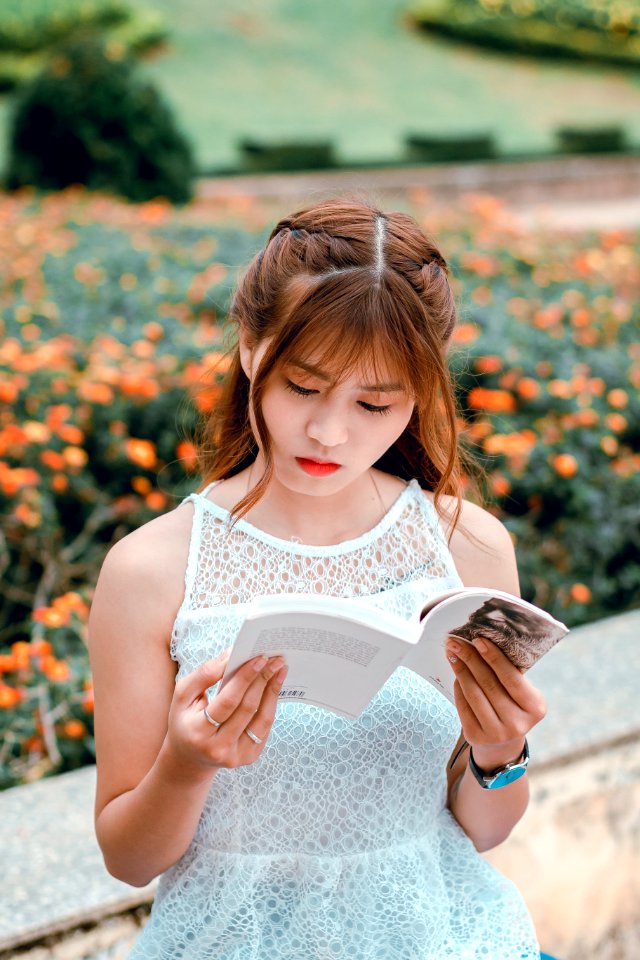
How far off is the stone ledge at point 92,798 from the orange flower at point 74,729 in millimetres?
321

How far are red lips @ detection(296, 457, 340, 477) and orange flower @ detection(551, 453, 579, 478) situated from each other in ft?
6.98

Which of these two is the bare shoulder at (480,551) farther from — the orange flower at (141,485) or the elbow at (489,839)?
the orange flower at (141,485)

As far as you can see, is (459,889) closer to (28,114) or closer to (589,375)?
(589,375)

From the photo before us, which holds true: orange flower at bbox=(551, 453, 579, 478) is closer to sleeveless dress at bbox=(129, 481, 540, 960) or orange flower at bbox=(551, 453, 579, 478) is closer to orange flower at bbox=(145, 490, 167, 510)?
orange flower at bbox=(145, 490, 167, 510)

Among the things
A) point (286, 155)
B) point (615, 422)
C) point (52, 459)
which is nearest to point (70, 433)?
point (52, 459)

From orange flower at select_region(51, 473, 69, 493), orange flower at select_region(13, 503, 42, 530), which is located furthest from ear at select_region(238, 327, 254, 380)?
orange flower at select_region(51, 473, 69, 493)

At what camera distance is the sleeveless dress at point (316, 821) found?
4.90 ft

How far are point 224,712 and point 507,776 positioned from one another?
1.44 feet

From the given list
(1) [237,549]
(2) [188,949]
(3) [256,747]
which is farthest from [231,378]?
(2) [188,949]

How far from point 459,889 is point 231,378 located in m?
0.78

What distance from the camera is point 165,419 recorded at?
383 cm

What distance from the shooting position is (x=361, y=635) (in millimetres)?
1205

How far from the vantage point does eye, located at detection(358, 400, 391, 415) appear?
144cm

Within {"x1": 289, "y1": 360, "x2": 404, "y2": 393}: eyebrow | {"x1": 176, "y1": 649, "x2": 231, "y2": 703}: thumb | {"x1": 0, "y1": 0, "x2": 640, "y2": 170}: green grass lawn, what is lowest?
{"x1": 0, "y1": 0, "x2": 640, "y2": 170}: green grass lawn
